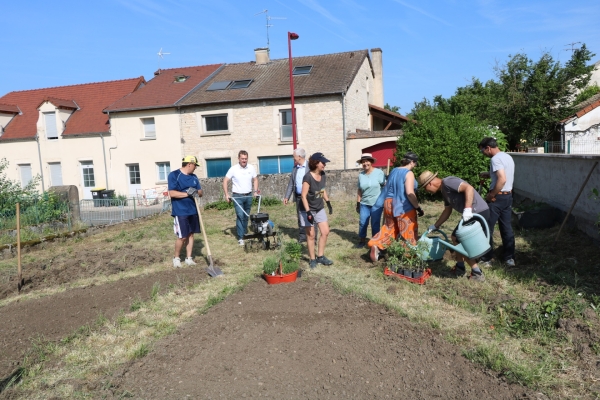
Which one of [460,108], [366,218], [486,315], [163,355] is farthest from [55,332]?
[460,108]

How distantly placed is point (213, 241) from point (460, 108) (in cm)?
2687

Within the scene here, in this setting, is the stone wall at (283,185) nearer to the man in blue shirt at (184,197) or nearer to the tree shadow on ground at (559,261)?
→ the tree shadow on ground at (559,261)

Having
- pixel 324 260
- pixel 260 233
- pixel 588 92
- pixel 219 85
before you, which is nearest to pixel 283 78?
pixel 219 85

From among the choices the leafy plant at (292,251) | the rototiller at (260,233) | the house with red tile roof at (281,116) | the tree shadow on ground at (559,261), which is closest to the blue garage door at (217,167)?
the house with red tile roof at (281,116)

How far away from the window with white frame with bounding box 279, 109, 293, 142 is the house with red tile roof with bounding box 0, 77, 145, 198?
29.8ft

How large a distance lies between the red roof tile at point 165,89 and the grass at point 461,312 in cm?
1690

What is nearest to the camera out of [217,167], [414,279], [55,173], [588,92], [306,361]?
[306,361]

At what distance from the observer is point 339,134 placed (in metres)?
20.4

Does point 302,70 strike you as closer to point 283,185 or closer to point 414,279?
point 283,185

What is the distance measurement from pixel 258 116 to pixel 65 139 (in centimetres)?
1074

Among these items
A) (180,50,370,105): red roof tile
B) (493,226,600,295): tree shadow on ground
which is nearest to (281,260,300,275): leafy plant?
(493,226,600,295): tree shadow on ground

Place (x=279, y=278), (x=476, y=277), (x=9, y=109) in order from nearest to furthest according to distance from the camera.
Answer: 1. (x=476, y=277)
2. (x=279, y=278)
3. (x=9, y=109)

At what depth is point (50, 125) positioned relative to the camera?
80.6 ft

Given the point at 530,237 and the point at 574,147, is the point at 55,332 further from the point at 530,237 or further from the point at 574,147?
the point at 574,147
